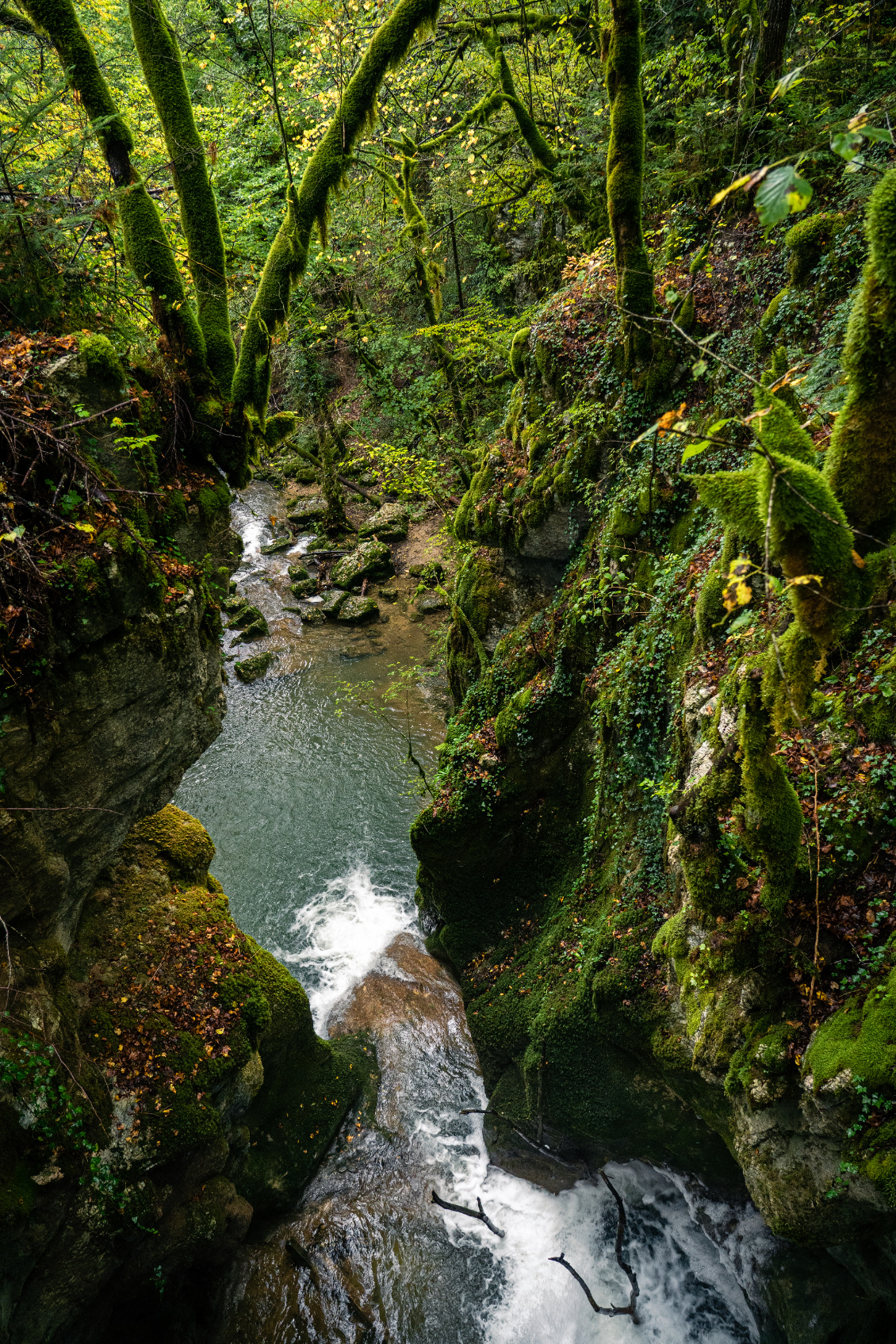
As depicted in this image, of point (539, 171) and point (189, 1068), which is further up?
point (539, 171)

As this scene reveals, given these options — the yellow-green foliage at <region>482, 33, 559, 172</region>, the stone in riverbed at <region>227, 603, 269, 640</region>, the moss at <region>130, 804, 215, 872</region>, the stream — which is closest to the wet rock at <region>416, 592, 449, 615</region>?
the stone in riverbed at <region>227, 603, 269, 640</region>

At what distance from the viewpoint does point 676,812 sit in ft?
14.9

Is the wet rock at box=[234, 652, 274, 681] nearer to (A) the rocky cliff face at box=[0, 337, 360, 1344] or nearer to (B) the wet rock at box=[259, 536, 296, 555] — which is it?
(B) the wet rock at box=[259, 536, 296, 555]

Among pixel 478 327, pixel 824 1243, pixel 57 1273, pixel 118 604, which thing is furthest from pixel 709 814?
pixel 478 327

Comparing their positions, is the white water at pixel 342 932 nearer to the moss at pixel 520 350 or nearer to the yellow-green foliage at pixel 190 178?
the yellow-green foliage at pixel 190 178

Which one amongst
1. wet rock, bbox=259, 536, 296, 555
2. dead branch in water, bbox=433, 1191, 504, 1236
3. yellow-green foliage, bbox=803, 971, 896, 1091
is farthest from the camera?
wet rock, bbox=259, 536, 296, 555

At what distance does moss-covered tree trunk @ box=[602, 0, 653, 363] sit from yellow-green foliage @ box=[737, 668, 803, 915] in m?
4.52

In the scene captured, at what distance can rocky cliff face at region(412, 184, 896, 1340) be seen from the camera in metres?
3.41

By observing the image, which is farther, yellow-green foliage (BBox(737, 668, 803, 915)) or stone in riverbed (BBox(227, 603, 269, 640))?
stone in riverbed (BBox(227, 603, 269, 640))

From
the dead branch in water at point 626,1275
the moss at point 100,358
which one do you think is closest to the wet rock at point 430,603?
the moss at point 100,358

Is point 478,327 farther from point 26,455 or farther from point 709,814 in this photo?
point 709,814

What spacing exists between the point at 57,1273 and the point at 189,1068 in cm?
149

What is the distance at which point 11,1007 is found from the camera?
458cm

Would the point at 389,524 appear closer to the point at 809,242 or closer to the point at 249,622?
the point at 249,622
